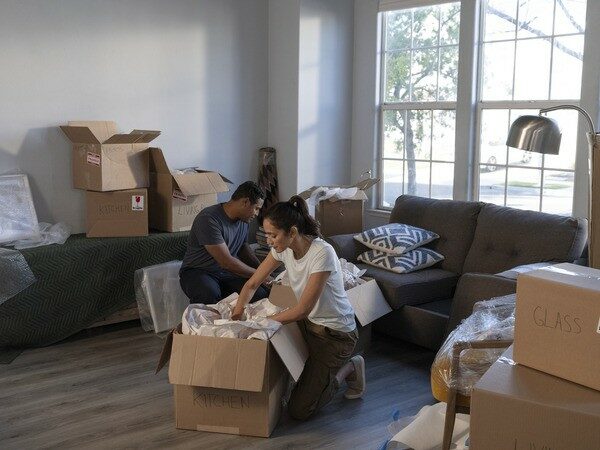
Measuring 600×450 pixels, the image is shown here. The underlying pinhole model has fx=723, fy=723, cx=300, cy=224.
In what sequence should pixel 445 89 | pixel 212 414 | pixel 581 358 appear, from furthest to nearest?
pixel 445 89 → pixel 212 414 → pixel 581 358

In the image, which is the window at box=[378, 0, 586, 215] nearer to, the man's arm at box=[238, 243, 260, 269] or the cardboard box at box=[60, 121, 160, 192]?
the man's arm at box=[238, 243, 260, 269]

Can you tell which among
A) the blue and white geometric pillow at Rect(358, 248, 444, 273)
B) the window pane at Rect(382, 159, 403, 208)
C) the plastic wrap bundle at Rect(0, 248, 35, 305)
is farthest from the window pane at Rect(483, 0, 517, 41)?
the plastic wrap bundle at Rect(0, 248, 35, 305)

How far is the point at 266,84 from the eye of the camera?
5.78 m

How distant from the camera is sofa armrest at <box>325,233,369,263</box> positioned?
467cm

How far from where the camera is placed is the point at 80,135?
4.62 metres

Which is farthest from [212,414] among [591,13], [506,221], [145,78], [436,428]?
[591,13]

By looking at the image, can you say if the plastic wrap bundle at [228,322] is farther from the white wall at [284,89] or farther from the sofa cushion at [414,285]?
the white wall at [284,89]

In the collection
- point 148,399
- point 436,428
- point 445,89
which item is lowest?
point 148,399

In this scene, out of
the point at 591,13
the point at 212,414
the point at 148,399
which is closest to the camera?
the point at 212,414

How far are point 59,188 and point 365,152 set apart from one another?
Result: 93.4 inches

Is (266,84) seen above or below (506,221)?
above

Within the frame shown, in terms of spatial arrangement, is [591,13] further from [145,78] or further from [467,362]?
[145,78]

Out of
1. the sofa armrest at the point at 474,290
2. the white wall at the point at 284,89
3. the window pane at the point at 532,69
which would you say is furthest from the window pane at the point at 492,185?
the white wall at the point at 284,89

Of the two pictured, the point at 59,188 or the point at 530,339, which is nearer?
the point at 530,339
